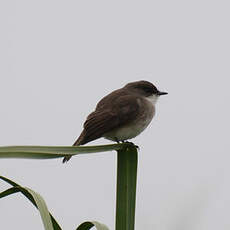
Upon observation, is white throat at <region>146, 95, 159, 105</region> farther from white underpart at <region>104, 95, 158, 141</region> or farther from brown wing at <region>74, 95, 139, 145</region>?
white underpart at <region>104, 95, 158, 141</region>

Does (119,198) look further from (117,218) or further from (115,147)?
(115,147)

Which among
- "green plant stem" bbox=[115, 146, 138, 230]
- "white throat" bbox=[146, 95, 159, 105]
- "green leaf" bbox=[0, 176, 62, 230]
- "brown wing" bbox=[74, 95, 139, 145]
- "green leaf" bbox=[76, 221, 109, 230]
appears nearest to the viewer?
"green leaf" bbox=[0, 176, 62, 230]

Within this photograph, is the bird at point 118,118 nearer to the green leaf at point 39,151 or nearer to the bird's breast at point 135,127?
the bird's breast at point 135,127

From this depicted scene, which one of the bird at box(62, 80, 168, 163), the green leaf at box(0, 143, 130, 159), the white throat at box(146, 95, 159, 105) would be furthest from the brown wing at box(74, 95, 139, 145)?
the green leaf at box(0, 143, 130, 159)

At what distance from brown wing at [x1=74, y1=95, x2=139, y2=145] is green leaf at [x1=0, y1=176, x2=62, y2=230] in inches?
109

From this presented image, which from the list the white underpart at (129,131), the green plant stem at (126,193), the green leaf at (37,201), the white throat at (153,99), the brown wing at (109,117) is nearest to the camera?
the green leaf at (37,201)

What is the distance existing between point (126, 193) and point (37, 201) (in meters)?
0.36

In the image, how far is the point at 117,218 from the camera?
172cm

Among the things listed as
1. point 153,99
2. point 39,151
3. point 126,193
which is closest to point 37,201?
point 39,151

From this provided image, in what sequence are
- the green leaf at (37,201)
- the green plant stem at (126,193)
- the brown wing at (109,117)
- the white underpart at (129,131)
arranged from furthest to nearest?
the white underpart at (129,131), the brown wing at (109,117), the green plant stem at (126,193), the green leaf at (37,201)

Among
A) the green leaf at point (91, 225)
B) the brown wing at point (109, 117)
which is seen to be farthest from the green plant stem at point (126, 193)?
the brown wing at point (109, 117)

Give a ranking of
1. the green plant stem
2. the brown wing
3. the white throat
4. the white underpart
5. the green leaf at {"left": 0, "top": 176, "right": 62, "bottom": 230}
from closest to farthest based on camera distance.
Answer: the green leaf at {"left": 0, "top": 176, "right": 62, "bottom": 230}
the green plant stem
the brown wing
the white underpart
the white throat

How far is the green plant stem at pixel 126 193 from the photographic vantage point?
1697 millimetres

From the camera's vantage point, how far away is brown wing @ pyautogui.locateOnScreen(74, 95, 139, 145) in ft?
14.9
